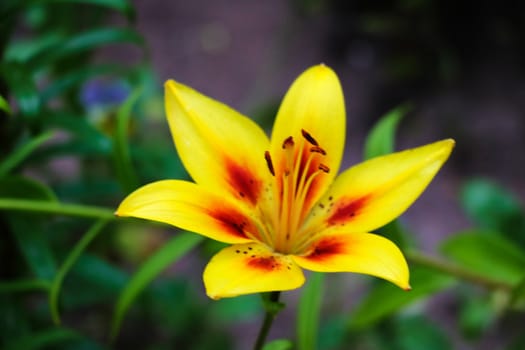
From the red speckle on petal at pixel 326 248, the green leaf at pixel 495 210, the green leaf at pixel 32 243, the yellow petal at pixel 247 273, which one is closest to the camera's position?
the yellow petal at pixel 247 273

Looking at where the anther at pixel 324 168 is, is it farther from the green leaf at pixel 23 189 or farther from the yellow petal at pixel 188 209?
the green leaf at pixel 23 189

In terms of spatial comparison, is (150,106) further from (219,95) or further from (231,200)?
(231,200)

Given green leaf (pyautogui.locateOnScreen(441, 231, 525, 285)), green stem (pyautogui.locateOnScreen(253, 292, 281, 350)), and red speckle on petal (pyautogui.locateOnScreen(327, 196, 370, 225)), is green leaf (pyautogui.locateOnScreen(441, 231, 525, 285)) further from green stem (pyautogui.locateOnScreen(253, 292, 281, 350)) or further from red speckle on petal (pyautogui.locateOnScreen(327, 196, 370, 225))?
green stem (pyautogui.locateOnScreen(253, 292, 281, 350))

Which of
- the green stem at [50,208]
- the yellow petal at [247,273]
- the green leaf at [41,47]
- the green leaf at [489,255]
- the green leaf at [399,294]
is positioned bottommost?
the green leaf at [399,294]

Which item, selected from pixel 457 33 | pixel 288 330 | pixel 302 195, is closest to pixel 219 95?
pixel 457 33

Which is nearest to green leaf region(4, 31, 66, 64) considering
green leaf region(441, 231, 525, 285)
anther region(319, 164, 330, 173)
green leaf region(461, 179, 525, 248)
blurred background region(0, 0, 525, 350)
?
blurred background region(0, 0, 525, 350)

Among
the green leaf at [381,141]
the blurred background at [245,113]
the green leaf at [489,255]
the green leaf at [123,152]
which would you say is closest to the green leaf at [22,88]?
the blurred background at [245,113]

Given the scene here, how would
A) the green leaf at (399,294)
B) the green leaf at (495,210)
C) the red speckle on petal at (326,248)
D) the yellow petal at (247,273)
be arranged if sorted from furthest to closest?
1. the green leaf at (495,210)
2. the green leaf at (399,294)
3. the red speckle on petal at (326,248)
4. the yellow petal at (247,273)
